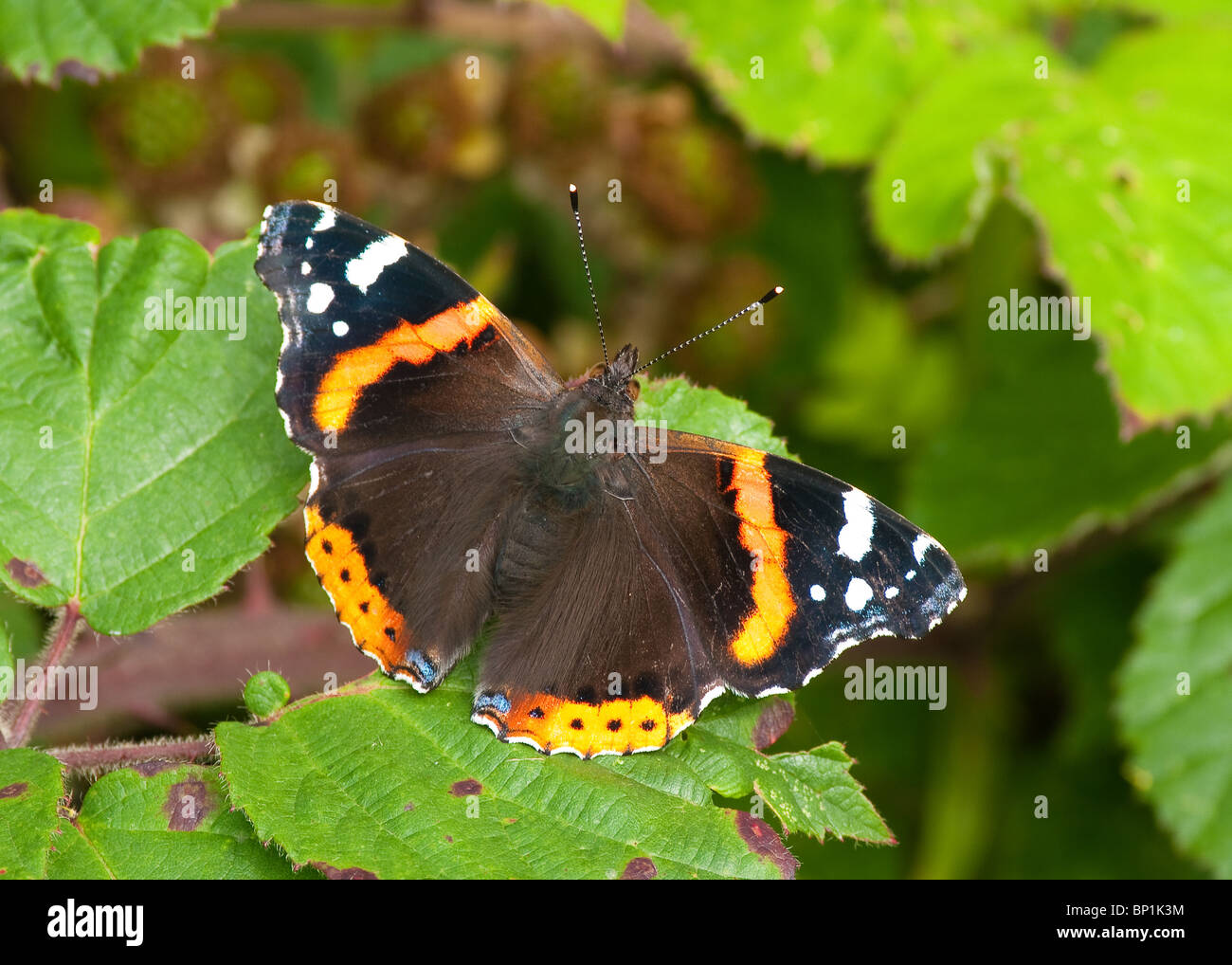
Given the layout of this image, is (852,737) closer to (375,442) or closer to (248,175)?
(375,442)

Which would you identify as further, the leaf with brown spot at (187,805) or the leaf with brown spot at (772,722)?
the leaf with brown spot at (772,722)

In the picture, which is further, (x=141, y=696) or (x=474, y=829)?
(x=141, y=696)

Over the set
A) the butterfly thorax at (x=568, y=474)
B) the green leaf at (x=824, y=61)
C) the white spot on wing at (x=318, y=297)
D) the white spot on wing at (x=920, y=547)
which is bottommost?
the white spot on wing at (x=920, y=547)

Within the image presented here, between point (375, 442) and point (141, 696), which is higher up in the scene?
point (375, 442)

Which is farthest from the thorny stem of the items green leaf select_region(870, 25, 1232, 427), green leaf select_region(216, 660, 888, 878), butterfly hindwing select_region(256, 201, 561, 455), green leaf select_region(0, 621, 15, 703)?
green leaf select_region(870, 25, 1232, 427)

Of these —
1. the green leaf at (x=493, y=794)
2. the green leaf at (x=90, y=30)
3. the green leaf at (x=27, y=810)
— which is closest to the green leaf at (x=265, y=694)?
the green leaf at (x=493, y=794)

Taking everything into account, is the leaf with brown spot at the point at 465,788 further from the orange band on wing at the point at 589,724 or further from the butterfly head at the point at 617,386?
the butterfly head at the point at 617,386

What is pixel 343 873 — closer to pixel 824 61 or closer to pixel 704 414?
pixel 704 414
